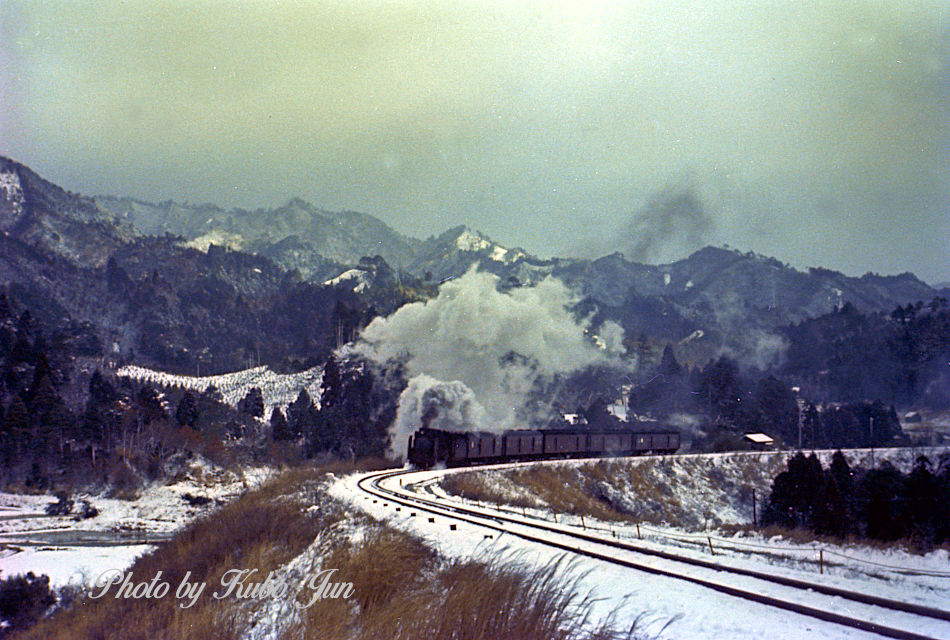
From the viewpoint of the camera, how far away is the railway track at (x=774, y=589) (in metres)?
10.5

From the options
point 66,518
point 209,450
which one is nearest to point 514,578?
point 66,518

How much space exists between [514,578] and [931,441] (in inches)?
5272

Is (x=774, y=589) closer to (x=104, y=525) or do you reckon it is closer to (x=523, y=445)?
(x=523, y=445)

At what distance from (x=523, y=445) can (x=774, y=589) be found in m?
53.2

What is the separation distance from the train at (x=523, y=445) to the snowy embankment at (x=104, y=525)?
1892 centimetres

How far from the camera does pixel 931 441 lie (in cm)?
11944

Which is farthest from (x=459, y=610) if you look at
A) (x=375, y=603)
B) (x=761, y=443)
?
(x=761, y=443)

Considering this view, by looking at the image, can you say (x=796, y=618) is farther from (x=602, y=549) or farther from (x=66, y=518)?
(x=66, y=518)

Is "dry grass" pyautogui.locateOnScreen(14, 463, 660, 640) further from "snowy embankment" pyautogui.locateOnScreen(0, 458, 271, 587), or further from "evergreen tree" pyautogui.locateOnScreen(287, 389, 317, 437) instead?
"evergreen tree" pyautogui.locateOnScreen(287, 389, 317, 437)

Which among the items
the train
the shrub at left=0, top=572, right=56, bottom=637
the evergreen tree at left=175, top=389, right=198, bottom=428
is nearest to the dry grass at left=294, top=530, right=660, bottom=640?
the shrub at left=0, top=572, right=56, bottom=637

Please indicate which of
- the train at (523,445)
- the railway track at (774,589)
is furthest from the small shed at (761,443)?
the railway track at (774,589)

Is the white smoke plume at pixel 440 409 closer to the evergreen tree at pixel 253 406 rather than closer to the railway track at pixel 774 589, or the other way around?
the railway track at pixel 774 589

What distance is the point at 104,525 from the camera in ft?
210

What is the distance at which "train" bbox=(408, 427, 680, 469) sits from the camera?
193ft
